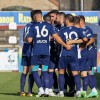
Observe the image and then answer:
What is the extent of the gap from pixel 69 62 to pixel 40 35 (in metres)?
0.90

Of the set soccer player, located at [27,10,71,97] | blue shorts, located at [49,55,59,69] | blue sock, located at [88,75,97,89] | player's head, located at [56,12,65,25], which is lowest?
blue sock, located at [88,75,97,89]

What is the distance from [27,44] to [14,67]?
1378cm

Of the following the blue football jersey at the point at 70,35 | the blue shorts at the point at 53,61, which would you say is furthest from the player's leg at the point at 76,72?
the blue shorts at the point at 53,61


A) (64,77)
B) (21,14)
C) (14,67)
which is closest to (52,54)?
(64,77)

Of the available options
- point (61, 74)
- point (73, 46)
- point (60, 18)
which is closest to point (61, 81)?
point (61, 74)

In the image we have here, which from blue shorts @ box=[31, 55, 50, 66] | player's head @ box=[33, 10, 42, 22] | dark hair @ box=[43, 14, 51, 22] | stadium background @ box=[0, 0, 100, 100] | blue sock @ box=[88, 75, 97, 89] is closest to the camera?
player's head @ box=[33, 10, 42, 22]

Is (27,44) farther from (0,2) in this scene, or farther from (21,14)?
(0,2)

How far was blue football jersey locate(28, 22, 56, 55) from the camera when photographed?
12945 millimetres

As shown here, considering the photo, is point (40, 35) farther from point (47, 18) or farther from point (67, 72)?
point (67, 72)

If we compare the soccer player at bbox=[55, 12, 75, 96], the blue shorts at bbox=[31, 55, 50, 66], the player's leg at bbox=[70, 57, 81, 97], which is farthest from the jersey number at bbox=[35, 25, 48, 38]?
the player's leg at bbox=[70, 57, 81, 97]

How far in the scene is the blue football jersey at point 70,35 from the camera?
12938 millimetres

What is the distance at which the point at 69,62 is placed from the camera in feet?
42.8

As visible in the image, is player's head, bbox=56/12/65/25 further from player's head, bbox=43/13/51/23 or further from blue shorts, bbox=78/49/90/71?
blue shorts, bbox=78/49/90/71

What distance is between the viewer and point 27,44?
13.2 metres
